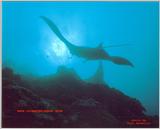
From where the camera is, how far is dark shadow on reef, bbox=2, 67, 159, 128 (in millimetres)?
2092

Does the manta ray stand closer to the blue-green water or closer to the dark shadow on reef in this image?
the blue-green water

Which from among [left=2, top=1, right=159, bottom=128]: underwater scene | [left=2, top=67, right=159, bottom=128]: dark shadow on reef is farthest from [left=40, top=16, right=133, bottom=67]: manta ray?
[left=2, top=67, right=159, bottom=128]: dark shadow on reef

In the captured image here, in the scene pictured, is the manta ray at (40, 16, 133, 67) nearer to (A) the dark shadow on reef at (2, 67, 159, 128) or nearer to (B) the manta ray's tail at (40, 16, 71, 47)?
(B) the manta ray's tail at (40, 16, 71, 47)

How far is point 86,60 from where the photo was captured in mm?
2137

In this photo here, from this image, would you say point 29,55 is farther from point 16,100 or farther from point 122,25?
point 122,25

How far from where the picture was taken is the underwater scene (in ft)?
6.91

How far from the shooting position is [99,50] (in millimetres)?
2129

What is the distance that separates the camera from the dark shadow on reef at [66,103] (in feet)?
6.86

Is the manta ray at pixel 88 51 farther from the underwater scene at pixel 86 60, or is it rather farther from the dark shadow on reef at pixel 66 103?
the dark shadow on reef at pixel 66 103

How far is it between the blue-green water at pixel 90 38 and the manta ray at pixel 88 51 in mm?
23

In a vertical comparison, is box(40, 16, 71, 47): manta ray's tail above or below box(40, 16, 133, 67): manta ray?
above

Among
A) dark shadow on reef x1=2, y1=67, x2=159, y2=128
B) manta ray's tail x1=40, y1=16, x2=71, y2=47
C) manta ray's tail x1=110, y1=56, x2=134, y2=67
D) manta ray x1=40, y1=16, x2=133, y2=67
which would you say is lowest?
dark shadow on reef x1=2, y1=67, x2=159, y2=128

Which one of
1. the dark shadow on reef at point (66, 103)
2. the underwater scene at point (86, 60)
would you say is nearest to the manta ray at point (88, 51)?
the underwater scene at point (86, 60)

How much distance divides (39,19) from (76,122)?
0.68m
